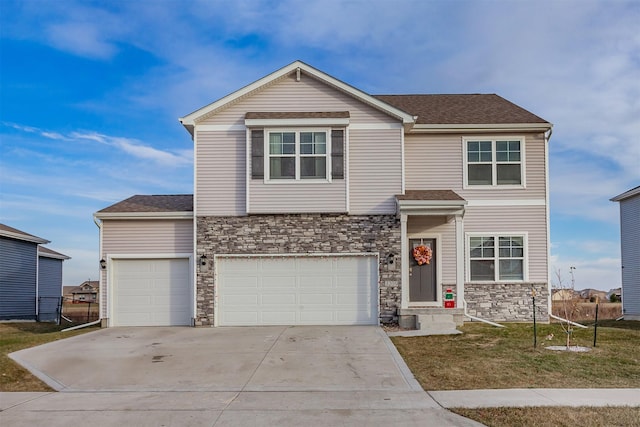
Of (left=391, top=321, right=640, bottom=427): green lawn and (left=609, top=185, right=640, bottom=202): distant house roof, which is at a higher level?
(left=609, top=185, right=640, bottom=202): distant house roof

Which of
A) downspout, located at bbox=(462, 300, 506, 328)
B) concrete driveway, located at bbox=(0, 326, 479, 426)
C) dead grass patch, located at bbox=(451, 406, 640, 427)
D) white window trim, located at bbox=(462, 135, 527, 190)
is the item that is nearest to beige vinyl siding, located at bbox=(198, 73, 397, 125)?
white window trim, located at bbox=(462, 135, 527, 190)

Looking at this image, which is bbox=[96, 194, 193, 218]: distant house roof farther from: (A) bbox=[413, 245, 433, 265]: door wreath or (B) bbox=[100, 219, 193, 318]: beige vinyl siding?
(A) bbox=[413, 245, 433, 265]: door wreath

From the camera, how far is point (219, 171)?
17.1 metres

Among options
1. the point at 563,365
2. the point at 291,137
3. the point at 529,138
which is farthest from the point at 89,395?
the point at 529,138

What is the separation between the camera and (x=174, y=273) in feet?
57.3

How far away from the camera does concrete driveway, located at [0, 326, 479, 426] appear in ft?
26.1

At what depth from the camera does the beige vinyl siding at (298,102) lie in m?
17.2

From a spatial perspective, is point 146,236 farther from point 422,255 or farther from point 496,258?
point 496,258

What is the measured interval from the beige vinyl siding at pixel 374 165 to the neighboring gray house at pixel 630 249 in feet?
39.7

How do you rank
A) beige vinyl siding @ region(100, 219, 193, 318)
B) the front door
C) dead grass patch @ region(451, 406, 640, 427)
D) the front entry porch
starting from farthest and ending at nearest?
the front door
beige vinyl siding @ region(100, 219, 193, 318)
the front entry porch
dead grass patch @ region(451, 406, 640, 427)

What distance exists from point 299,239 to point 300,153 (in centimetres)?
243

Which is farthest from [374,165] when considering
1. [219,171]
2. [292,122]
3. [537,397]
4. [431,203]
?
[537,397]

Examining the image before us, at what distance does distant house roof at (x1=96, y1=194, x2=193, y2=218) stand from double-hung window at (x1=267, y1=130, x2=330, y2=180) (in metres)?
3.08

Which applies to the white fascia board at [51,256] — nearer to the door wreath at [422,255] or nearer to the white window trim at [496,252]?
the door wreath at [422,255]
